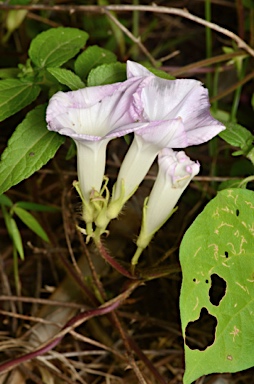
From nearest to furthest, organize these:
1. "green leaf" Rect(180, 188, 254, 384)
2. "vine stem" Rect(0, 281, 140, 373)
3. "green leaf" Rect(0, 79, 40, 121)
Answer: "green leaf" Rect(180, 188, 254, 384)
"green leaf" Rect(0, 79, 40, 121)
"vine stem" Rect(0, 281, 140, 373)

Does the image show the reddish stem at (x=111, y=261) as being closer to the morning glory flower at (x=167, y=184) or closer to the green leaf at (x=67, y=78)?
the morning glory flower at (x=167, y=184)

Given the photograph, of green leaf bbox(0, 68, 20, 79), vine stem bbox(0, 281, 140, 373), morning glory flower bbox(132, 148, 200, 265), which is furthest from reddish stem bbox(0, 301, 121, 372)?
green leaf bbox(0, 68, 20, 79)

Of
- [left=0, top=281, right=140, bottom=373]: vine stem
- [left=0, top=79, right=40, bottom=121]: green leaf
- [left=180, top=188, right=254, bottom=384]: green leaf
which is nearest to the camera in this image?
[left=180, top=188, right=254, bottom=384]: green leaf

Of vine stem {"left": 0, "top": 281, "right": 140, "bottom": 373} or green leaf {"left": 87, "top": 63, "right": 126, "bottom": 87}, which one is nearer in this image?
green leaf {"left": 87, "top": 63, "right": 126, "bottom": 87}

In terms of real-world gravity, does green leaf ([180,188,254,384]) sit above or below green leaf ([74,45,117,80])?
below

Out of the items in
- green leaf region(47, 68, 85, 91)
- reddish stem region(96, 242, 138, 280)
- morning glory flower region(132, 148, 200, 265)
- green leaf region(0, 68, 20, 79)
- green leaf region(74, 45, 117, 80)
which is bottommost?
reddish stem region(96, 242, 138, 280)

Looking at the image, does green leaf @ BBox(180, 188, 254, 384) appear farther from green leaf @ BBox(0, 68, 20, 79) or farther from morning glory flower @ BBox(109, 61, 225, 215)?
green leaf @ BBox(0, 68, 20, 79)

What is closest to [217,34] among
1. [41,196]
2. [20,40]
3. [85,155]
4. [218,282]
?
[20,40]
